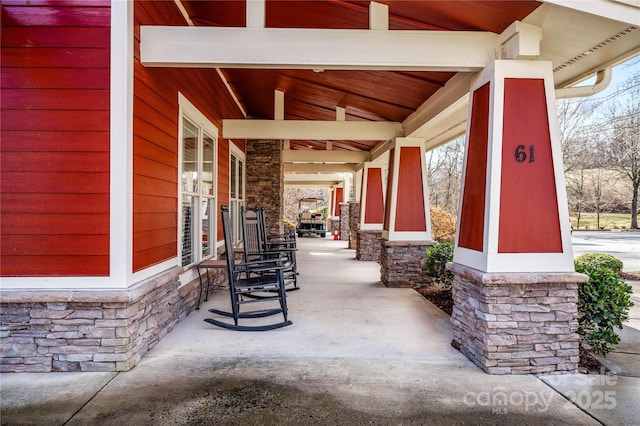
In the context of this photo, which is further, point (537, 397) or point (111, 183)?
point (111, 183)

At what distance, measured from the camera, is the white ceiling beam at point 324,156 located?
10.0 m

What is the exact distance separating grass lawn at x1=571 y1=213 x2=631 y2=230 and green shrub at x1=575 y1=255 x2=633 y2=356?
1931 cm

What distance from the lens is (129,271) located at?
3.03m

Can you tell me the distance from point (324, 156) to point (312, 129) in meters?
3.61

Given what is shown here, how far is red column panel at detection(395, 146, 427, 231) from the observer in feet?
21.7

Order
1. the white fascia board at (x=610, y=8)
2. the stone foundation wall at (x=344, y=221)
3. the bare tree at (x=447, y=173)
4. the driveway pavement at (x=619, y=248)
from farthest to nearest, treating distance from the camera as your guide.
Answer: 1. the bare tree at (x=447, y=173)
2. the stone foundation wall at (x=344, y=221)
3. the driveway pavement at (x=619, y=248)
4. the white fascia board at (x=610, y=8)

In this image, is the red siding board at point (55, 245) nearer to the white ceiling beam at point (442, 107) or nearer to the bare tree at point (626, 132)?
the white ceiling beam at point (442, 107)

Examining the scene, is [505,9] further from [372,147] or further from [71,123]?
[372,147]

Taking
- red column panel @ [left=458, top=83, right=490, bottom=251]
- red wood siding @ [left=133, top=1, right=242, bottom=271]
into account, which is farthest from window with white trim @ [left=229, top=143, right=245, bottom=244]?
red column panel @ [left=458, top=83, right=490, bottom=251]

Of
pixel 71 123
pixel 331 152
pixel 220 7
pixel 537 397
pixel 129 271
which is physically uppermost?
pixel 220 7

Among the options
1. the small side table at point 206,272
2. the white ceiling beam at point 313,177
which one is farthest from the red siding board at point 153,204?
the white ceiling beam at point 313,177

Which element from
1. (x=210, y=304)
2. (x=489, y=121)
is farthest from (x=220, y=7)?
(x=210, y=304)

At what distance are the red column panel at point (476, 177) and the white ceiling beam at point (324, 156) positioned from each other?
6.57 metres

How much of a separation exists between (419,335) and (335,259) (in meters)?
6.27
